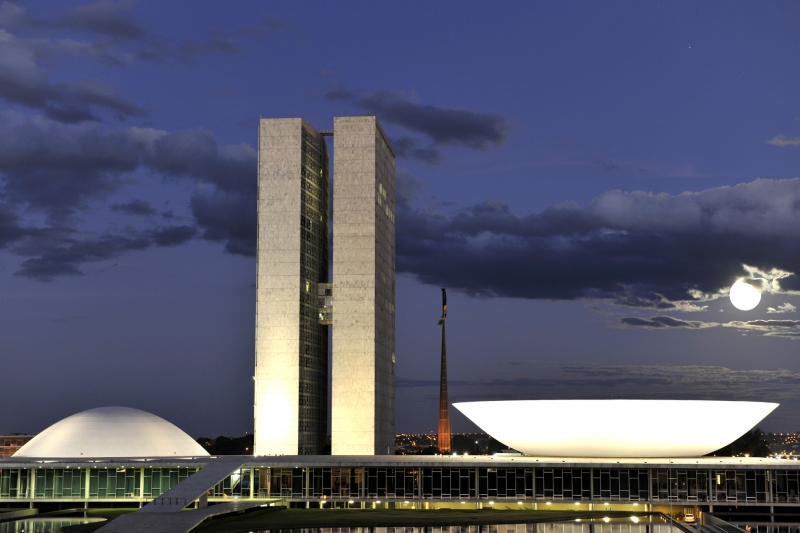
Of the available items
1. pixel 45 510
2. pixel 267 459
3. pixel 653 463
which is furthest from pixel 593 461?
pixel 45 510

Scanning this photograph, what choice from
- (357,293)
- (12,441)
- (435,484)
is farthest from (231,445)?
(435,484)

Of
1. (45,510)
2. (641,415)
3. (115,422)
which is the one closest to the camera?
(641,415)

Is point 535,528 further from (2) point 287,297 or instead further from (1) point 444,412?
(1) point 444,412

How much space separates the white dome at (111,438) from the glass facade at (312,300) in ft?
55.5

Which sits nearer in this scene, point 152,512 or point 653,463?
point 152,512

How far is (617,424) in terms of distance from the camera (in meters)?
59.3

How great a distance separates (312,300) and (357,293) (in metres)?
4.86

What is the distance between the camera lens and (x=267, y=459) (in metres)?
65.0

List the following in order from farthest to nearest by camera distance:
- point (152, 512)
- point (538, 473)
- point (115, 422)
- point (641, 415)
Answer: point (115, 422) → point (538, 473) → point (641, 415) → point (152, 512)

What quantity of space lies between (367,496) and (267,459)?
7.06 m

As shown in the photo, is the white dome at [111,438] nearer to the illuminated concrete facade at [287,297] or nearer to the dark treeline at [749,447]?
the illuminated concrete facade at [287,297]

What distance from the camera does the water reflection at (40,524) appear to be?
5383 cm

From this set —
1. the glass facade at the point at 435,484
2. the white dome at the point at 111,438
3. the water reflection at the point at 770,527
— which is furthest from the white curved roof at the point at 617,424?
the white dome at the point at 111,438

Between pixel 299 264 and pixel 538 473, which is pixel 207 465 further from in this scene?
pixel 299 264
